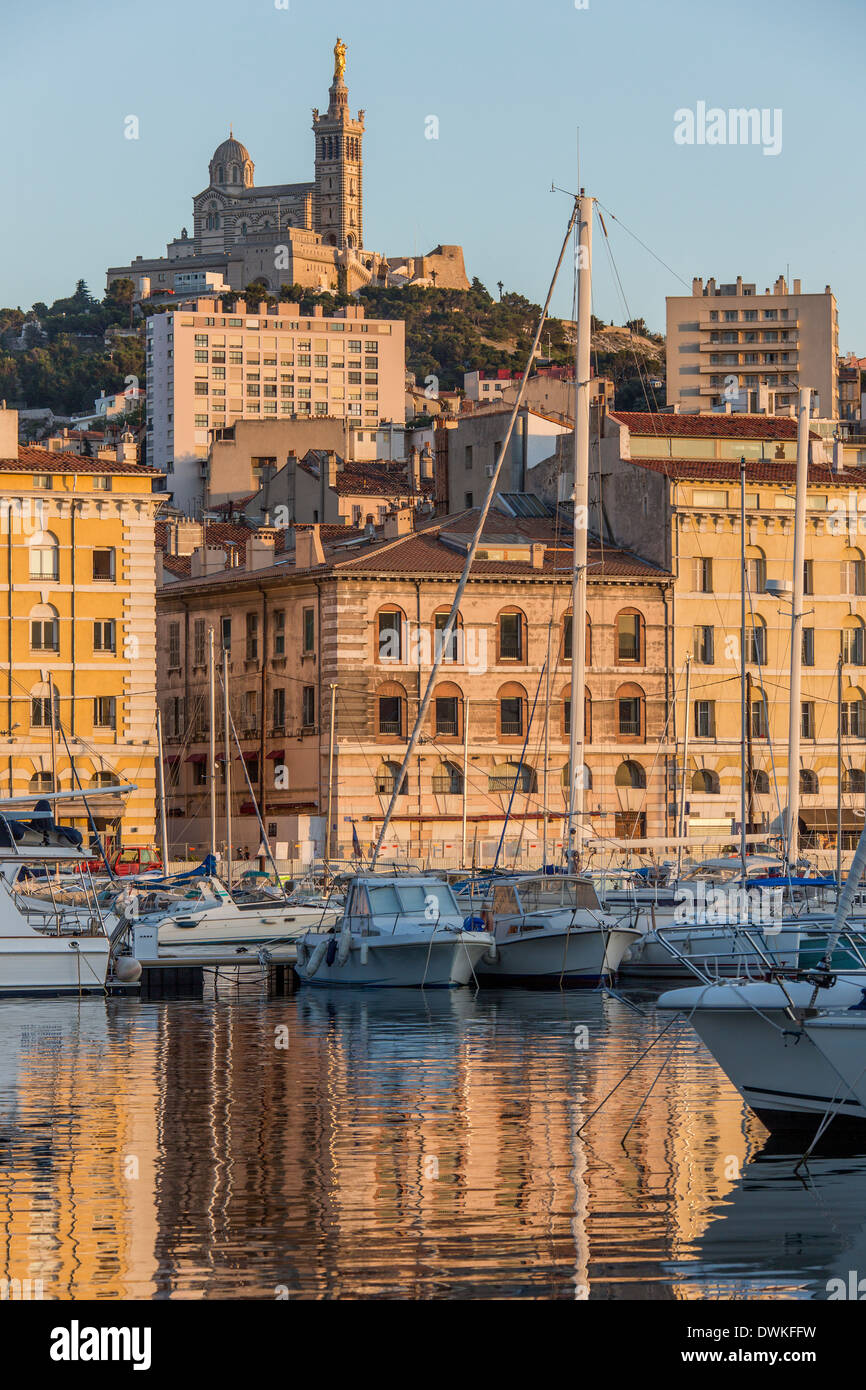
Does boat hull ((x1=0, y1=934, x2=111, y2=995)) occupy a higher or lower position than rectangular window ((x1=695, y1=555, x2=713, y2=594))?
lower

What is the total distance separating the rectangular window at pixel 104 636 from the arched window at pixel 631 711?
1814cm

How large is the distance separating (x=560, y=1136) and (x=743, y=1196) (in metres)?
3.80

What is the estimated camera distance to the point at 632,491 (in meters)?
84.2

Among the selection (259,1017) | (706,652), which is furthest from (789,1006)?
(706,652)

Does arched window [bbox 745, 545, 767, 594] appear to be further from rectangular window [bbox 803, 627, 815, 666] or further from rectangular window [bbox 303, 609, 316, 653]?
rectangular window [bbox 303, 609, 316, 653]

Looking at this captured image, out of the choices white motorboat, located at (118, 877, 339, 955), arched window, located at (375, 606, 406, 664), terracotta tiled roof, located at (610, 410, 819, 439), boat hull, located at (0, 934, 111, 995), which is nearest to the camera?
boat hull, located at (0, 934, 111, 995)

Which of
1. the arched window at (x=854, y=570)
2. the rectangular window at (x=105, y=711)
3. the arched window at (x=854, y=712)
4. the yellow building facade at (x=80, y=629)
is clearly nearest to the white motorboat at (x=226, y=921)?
the yellow building facade at (x=80, y=629)

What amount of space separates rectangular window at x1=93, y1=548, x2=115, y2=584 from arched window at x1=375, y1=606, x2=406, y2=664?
9.33 m

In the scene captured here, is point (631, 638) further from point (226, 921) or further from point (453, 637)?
point (226, 921)

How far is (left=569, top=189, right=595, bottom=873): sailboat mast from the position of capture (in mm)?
46156

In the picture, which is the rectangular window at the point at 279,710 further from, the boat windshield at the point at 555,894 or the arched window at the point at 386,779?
the boat windshield at the point at 555,894

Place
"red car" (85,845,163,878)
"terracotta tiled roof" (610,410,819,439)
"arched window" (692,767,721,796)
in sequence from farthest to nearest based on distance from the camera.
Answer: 1. "terracotta tiled roof" (610,410,819,439)
2. "arched window" (692,767,721,796)
3. "red car" (85,845,163,878)

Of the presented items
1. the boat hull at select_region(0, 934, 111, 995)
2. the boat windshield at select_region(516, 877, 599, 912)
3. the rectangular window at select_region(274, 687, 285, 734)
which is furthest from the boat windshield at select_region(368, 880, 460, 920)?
the rectangular window at select_region(274, 687, 285, 734)
